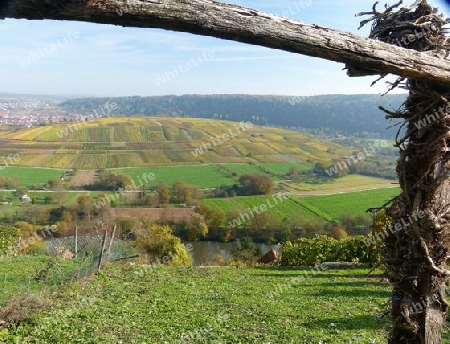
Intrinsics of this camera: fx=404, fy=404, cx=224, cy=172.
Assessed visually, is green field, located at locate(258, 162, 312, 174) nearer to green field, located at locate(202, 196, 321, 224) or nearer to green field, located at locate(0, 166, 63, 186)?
green field, located at locate(202, 196, 321, 224)

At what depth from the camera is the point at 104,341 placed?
7555 mm

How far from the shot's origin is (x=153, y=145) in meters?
88.6

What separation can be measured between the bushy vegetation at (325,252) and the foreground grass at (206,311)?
5.31m

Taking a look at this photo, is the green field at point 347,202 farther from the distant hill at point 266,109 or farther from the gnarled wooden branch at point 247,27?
the gnarled wooden branch at point 247,27

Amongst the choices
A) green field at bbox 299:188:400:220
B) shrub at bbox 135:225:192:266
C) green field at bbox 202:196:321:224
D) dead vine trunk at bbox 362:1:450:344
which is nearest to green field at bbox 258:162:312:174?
green field at bbox 202:196:321:224

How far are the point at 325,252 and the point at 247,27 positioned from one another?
20565mm

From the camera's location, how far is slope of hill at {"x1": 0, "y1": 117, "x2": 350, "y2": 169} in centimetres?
7469

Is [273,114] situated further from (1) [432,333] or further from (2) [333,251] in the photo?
(1) [432,333]

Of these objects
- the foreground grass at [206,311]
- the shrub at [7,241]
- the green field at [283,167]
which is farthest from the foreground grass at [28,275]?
the green field at [283,167]

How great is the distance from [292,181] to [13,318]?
6246 centimetres

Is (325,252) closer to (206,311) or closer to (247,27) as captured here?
(206,311)

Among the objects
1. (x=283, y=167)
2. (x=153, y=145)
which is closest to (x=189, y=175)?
(x=283, y=167)

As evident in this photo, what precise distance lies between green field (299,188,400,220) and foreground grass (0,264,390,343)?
3802cm

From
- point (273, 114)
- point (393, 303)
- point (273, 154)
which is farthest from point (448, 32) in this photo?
point (273, 114)
